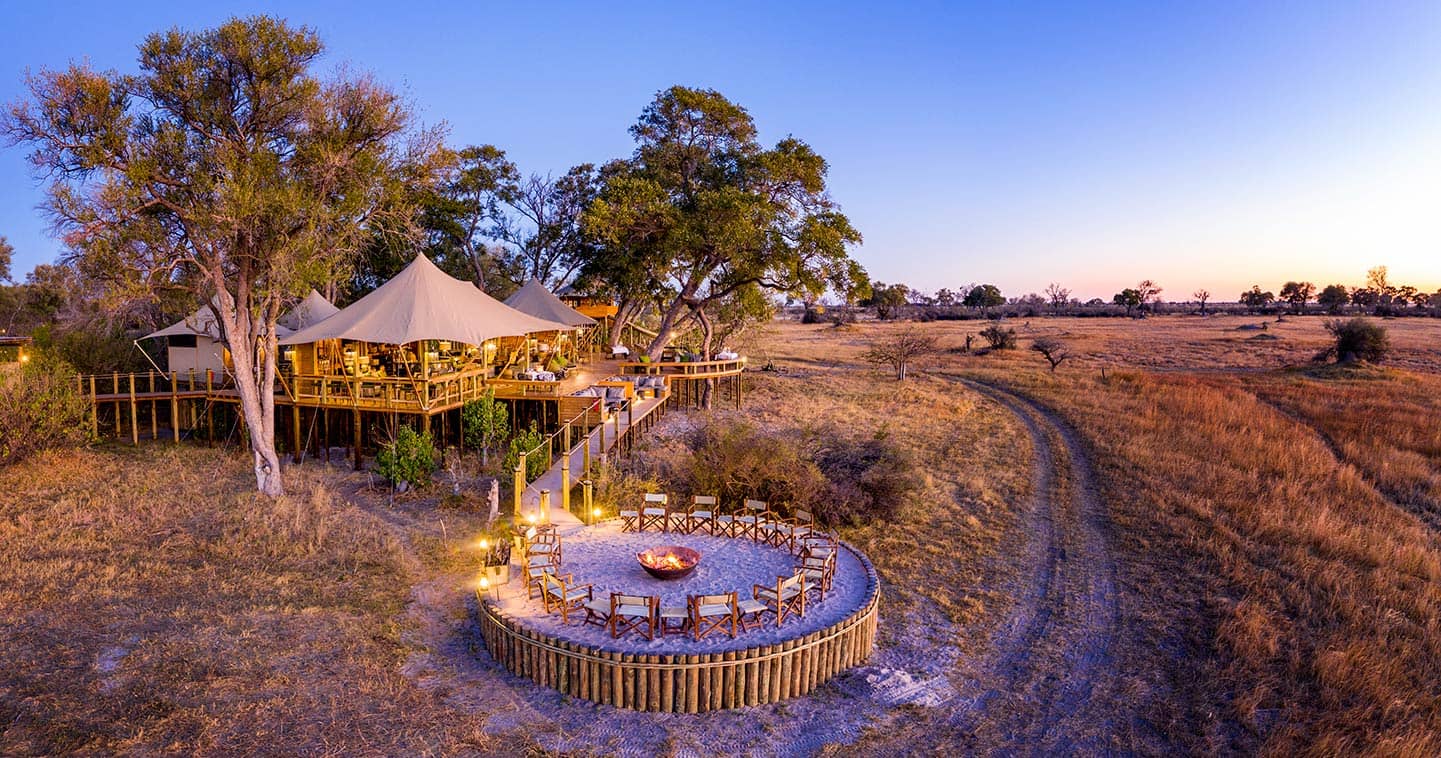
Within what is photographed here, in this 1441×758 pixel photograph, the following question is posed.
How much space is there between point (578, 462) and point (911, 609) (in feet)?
23.6

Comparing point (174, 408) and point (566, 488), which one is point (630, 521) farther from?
point (174, 408)

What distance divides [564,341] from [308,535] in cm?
1490

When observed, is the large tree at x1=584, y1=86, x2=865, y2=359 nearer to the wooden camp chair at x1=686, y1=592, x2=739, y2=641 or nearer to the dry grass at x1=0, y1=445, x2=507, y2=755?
the dry grass at x1=0, y1=445, x2=507, y2=755

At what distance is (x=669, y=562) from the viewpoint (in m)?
9.18

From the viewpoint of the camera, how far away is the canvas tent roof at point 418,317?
16.7m

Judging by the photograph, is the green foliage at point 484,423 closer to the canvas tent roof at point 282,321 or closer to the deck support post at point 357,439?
the deck support post at point 357,439

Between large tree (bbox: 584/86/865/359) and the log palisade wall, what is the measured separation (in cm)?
1486

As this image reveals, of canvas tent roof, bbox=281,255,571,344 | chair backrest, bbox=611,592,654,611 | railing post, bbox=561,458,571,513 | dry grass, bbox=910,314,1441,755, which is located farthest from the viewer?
canvas tent roof, bbox=281,255,571,344

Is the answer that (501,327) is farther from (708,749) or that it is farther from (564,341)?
(708,749)

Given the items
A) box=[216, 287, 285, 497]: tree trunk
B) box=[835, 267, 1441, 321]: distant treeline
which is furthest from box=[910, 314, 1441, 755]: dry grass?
box=[835, 267, 1441, 321]: distant treeline

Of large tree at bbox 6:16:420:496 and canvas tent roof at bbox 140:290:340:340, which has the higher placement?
large tree at bbox 6:16:420:496

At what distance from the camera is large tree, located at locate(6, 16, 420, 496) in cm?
1191

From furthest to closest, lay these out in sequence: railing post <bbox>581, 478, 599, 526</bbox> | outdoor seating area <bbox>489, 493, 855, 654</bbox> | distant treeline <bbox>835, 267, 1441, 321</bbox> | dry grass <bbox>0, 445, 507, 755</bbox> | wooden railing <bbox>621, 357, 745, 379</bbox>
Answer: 1. distant treeline <bbox>835, 267, 1441, 321</bbox>
2. wooden railing <bbox>621, 357, 745, 379</bbox>
3. railing post <bbox>581, 478, 599, 526</bbox>
4. outdoor seating area <bbox>489, 493, 855, 654</bbox>
5. dry grass <bbox>0, 445, 507, 755</bbox>

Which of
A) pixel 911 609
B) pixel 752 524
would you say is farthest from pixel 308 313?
pixel 911 609
